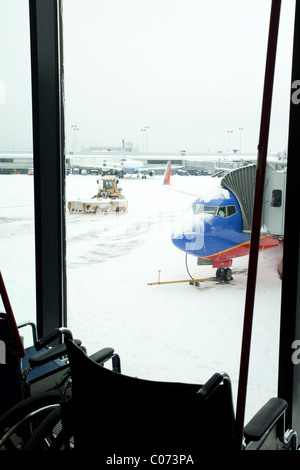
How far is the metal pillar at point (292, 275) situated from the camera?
1.39 meters

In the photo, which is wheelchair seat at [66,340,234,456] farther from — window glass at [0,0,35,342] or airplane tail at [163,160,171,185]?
airplane tail at [163,160,171,185]

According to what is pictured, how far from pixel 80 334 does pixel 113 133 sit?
4.53 ft

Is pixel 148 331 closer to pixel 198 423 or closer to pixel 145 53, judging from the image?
pixel 145 53

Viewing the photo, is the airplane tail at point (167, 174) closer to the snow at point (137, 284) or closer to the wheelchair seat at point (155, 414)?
the snow at point (137, 284)

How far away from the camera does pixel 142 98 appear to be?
8.02 feet

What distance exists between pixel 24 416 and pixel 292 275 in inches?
41.1

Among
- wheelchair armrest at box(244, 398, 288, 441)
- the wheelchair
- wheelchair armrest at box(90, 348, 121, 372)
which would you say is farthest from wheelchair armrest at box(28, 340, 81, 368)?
wheelchair armrest at box(244, 398, 288, 441)

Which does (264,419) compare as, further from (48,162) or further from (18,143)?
(18,143)

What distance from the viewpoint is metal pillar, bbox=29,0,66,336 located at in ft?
6.72

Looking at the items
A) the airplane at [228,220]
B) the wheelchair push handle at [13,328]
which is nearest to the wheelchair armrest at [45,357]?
the wheelchair push handle at [13,328]

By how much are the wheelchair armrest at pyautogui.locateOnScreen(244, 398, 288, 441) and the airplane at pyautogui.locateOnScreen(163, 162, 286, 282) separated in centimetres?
65

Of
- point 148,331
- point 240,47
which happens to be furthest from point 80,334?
point 240,47

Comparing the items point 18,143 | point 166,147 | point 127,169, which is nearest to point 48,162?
point 18,143

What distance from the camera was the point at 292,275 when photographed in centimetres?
151
